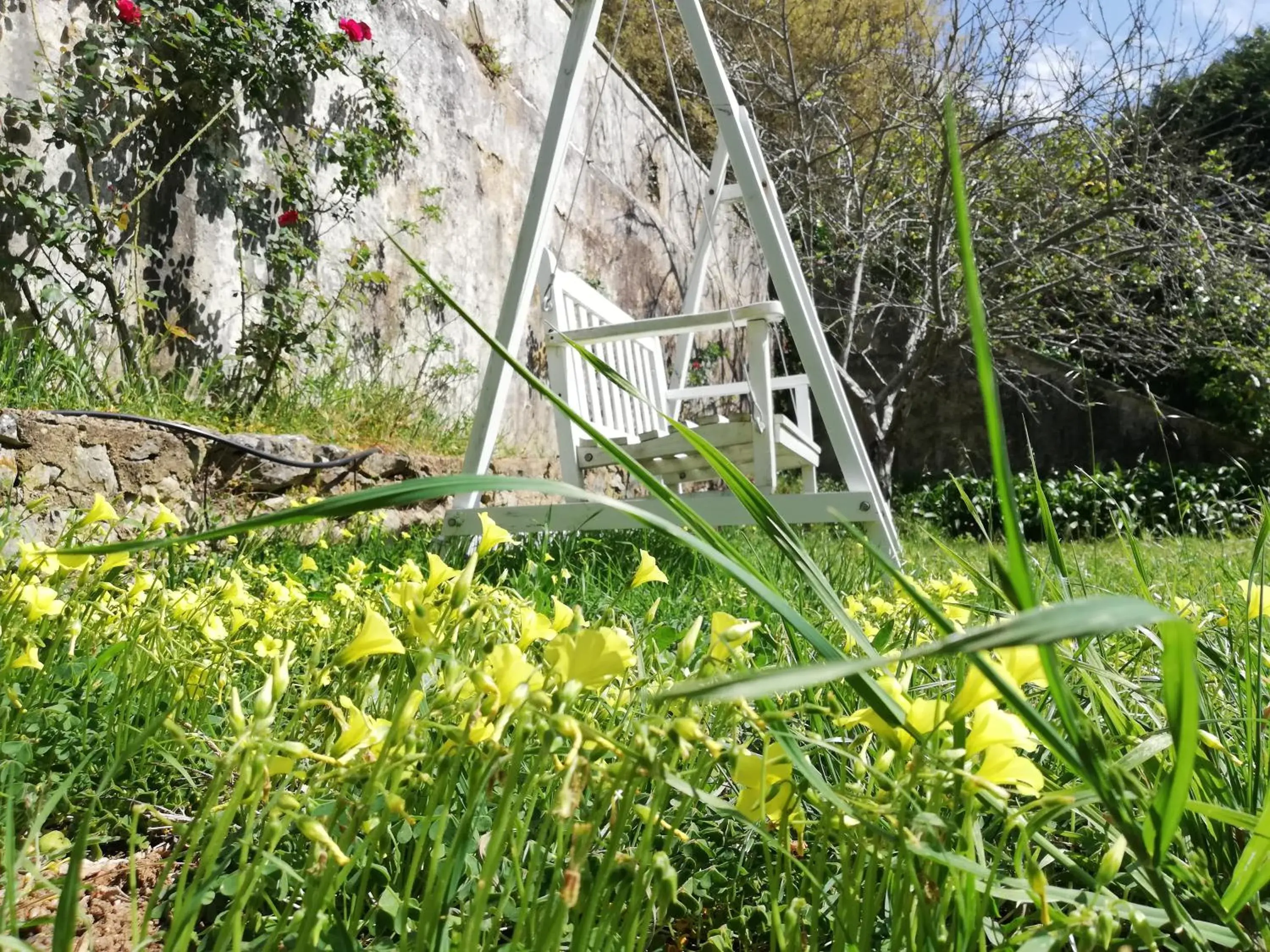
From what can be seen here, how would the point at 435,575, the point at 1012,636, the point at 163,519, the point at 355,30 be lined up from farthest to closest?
the point at 355,30 < the point at 163,519 < the point at 435,575 < the point at 1012,636

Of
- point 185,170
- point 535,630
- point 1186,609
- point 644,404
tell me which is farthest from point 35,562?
point 185,170

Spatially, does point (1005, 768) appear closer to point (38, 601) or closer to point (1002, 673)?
point (1002, 673)

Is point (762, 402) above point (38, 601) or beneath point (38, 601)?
above

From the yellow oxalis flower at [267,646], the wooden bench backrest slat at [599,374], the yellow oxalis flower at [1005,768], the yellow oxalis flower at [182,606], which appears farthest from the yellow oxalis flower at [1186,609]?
the wooden bench backrest slat at [599,374]

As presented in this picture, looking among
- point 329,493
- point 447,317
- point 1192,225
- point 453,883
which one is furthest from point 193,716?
point 1192,225

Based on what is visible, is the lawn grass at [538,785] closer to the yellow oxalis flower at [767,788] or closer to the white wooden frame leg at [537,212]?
the yellow oxalis flower at [767,788]

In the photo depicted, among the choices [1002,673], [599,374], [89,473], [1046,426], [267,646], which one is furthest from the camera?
[1046,426]

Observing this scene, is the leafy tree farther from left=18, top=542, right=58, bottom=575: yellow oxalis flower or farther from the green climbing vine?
left=18, top=542, right=58, bottom=575: yellow oxalis flower

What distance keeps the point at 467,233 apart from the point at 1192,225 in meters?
4.59

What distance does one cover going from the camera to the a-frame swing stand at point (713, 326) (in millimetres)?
2754

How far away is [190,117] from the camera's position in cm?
329

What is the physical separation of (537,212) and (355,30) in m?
1.48

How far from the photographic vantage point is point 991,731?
488mm

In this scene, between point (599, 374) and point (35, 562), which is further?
point (599, 374)
